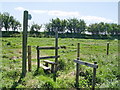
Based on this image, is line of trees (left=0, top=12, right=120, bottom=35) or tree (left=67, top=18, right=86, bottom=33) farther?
tree (left=67, top=18, right=86, bottom=33)

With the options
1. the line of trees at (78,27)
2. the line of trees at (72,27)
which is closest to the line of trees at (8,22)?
the line of trees at (72,27)

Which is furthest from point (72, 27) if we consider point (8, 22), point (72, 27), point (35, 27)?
point (8, 22)

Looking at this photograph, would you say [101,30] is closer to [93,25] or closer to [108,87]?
[93,25]

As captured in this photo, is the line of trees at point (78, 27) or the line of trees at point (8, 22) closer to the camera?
the line of trees at point (8, 22)

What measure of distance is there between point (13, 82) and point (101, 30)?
258 ft

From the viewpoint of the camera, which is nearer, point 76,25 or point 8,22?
point 8,22

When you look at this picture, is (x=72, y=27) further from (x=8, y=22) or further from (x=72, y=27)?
(x=8, y=22)

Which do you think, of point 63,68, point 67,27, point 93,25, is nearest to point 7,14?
point 67,27

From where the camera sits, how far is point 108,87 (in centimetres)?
457

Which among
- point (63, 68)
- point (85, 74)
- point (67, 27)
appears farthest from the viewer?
point (67, 27)

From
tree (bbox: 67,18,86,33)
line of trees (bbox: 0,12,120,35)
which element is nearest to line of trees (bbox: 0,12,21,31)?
line of trees (bbox: 0,12,120,35)

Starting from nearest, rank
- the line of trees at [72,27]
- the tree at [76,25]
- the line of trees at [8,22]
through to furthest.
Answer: the line of trees at [8,22]
the line of trees at [72,27]
the tree at [76,25]

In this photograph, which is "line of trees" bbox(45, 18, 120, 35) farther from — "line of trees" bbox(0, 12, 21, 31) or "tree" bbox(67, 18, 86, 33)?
"line of trees" bbox(0, 12, 21, 31)

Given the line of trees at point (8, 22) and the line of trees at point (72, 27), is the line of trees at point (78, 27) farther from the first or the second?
the line of trees at point (8, 22)
